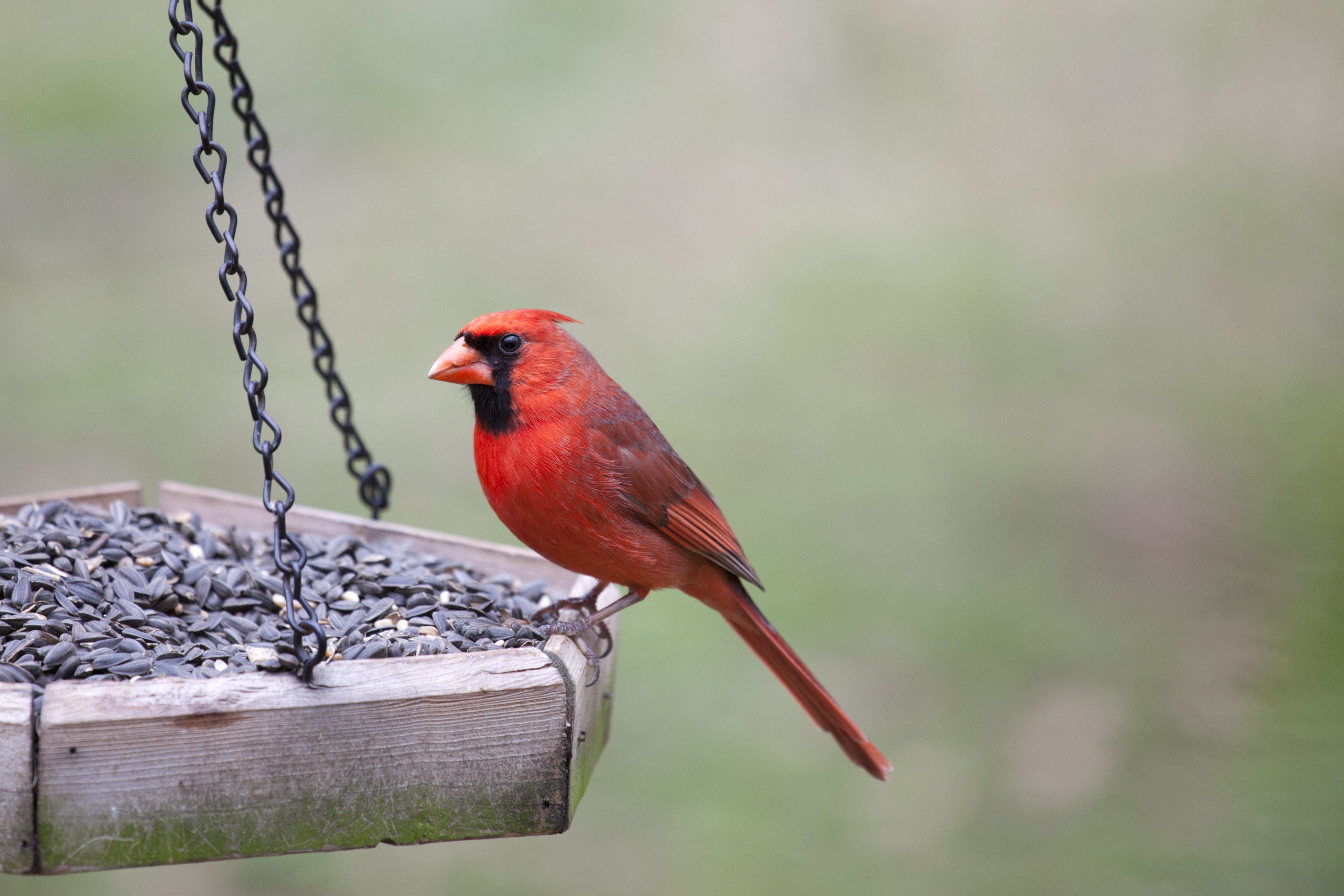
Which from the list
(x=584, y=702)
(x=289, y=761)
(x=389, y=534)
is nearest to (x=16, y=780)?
(x=289, y=761)

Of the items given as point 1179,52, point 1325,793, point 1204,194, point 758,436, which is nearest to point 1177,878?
point 1325,793

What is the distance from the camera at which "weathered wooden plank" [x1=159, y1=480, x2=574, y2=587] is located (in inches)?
131

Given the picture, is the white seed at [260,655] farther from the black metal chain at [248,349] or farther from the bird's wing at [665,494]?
the bird's wing at [665,494]

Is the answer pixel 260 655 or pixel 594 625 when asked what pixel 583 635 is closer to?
pixel 594 625

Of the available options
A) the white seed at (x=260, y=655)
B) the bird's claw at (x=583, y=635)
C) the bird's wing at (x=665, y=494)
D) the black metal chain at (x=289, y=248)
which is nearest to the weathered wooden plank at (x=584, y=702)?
the bird's claw at (x=583, y=635)

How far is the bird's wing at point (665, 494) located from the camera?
2.91 m

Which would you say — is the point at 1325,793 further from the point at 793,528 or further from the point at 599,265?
the point at 599,265

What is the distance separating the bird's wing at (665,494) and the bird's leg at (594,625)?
0.17m

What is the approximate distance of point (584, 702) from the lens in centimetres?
245

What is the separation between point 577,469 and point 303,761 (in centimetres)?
88

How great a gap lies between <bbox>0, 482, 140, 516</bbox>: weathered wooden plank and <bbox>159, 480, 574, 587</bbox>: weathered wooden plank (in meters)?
0.08

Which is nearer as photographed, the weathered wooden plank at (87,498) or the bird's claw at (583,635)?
the bird's claw at (583,635)

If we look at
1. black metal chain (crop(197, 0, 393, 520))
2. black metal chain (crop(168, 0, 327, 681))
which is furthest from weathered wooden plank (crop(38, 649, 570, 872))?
black metal chain (crop(197, 0, 393, 520))

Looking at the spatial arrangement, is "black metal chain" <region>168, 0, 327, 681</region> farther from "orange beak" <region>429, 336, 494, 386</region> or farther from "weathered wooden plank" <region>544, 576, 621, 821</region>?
"orange beak" <region>429, 336, 494, 386</region>
